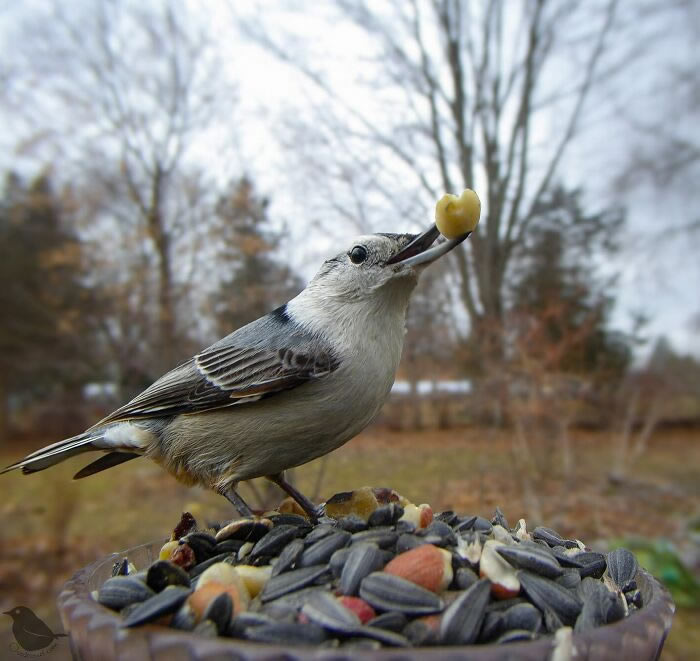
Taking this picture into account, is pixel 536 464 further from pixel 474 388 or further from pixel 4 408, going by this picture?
pixel 4 408

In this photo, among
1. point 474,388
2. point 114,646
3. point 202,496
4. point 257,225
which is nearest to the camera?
point 114,646

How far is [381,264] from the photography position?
105 cm

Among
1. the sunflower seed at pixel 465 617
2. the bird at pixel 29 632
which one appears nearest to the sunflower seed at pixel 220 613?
the sunflower seed at pixel 465 617

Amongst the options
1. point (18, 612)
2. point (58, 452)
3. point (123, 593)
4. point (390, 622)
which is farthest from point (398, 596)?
point (58, 452)

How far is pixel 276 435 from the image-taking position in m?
1.00

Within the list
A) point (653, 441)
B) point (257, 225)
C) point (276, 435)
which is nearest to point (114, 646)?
point (276, 435)

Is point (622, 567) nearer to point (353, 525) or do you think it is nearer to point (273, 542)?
point (353, 525)

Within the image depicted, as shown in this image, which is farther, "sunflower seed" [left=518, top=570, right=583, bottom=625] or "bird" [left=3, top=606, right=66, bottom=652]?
"bird" [left=3, top=606, right=66, bottom=652]

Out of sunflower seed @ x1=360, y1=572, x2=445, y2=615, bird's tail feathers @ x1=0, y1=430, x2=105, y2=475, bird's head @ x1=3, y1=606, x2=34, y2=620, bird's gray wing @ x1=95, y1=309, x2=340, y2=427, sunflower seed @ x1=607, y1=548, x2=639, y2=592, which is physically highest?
bird's gray wing @ x1=95, y1=309, x2=340, y2=427

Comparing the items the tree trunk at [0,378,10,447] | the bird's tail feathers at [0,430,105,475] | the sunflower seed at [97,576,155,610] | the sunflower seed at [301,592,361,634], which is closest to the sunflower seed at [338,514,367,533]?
the sunflower seed at [301,592,361,634]

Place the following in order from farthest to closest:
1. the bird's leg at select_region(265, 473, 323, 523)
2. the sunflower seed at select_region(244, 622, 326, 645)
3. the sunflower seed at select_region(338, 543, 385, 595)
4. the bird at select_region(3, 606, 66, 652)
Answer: the bird's leg at select_region(265, 473, 323, 523) → the bird at select_region(3, 606, 66, 652) → the sunflower seed at select_region(338, 543, 385, 595) → the sunflower seed at select_region(244, 622, 326, 645)

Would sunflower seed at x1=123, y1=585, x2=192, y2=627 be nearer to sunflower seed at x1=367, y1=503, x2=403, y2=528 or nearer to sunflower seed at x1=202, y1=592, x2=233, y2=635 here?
sunflower seed at x1=202, y1=592, x2=233, y2=635

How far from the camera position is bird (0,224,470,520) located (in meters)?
1.01

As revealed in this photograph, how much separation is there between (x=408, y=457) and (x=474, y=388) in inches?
33.3
